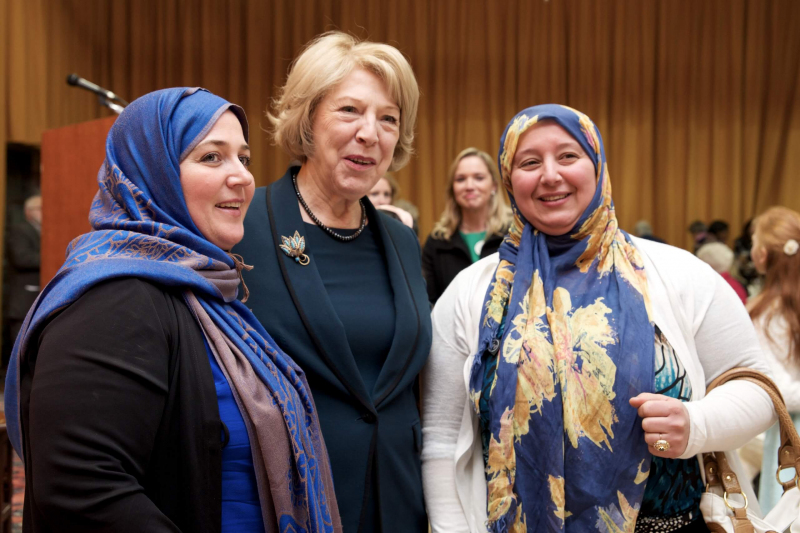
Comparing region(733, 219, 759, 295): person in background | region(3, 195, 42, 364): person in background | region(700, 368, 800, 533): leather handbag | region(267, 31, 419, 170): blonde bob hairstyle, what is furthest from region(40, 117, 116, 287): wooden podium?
region(733, 219, 759, 295): person in background

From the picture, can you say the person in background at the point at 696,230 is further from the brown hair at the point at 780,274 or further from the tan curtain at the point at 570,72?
the brown hair at the point at 780,274

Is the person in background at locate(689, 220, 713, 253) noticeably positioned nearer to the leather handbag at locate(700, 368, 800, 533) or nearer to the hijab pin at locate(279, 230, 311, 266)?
the leather handbag at locate(700, 368, 800, 533)

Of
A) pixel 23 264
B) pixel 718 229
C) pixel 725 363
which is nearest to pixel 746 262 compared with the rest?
pixel 718 229

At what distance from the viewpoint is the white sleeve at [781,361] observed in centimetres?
264

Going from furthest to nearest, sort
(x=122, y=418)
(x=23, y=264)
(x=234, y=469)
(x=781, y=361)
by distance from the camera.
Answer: (x=23, y=264) < (x=781, y=361) < (x=234, y=469) < (x=122, y=418)

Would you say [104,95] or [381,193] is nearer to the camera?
[104,95]

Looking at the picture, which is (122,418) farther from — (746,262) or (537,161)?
(746,262)

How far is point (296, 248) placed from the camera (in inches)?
63.9

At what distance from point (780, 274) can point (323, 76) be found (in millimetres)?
2233

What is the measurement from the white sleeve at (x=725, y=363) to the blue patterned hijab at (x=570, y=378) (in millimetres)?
130

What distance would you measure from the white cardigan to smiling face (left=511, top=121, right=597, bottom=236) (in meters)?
0.21

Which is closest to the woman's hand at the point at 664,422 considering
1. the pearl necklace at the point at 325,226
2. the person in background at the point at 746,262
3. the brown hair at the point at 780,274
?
the pearl necklace at the point at 325,226

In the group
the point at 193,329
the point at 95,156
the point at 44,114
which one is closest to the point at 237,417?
the point at 193,329

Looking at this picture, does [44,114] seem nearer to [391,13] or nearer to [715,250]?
[391,13]
